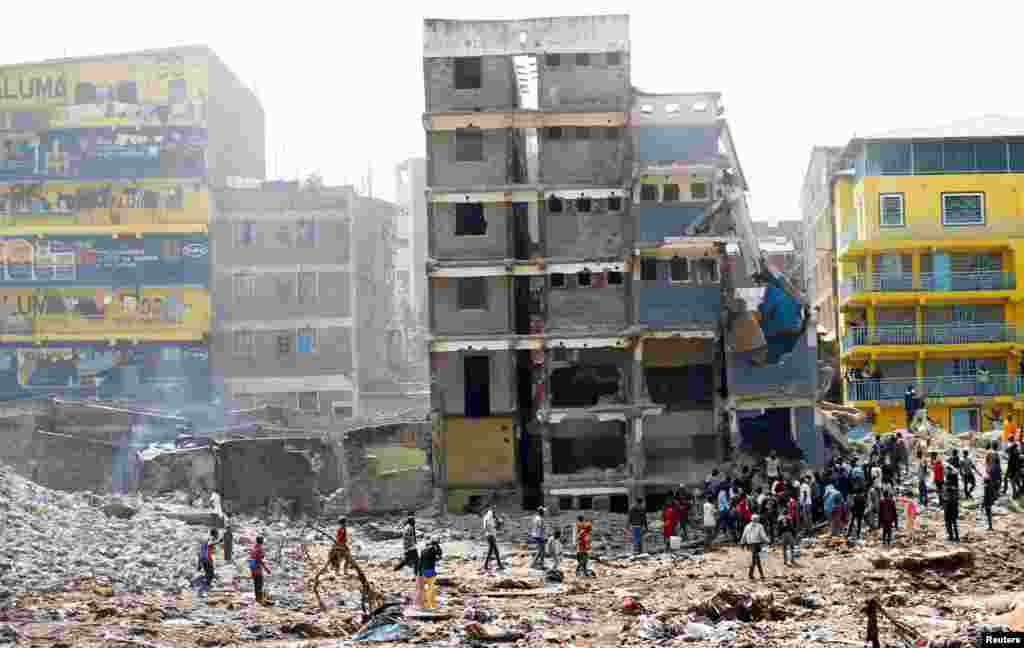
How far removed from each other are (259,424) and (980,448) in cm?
2403

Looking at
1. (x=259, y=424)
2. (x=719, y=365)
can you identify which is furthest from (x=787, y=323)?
(x=259, y=424)

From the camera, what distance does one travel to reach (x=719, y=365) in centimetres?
4178

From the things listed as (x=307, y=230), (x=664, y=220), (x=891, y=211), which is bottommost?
(x=664, y=220)

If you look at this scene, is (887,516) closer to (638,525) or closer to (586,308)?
(638,525)

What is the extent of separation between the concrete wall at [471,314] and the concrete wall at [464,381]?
87cm

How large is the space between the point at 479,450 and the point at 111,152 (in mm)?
28683

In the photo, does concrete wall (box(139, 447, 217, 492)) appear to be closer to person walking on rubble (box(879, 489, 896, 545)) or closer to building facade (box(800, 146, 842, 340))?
person walking on rubble (box(879, 489, 896, 545))

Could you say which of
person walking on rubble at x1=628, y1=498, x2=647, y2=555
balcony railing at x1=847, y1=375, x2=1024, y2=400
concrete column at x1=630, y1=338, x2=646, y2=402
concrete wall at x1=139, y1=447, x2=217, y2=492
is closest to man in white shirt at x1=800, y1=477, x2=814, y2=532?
person walking on rubble at x1=628, y1=498, x2=647, y2=555

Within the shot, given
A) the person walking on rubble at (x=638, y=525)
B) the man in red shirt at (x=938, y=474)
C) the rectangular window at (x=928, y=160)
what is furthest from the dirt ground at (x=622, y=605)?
the rectangular window at (x=928, y=160)

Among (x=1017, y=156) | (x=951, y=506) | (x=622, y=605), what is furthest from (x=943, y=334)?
(x=622, y=605)

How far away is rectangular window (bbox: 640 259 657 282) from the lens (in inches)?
1626

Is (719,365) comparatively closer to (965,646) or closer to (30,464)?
(30,464)

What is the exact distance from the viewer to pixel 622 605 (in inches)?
933

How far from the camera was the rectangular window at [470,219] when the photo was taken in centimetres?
4225
